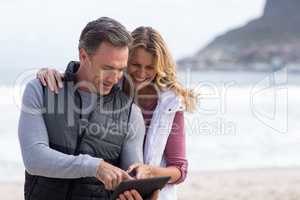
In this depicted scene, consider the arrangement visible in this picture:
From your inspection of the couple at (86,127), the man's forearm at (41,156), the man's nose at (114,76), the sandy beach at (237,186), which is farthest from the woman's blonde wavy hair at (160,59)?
the sandy beach at (237,186)

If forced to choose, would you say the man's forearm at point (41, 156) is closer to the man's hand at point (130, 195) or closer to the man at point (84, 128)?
the man at point (84, 128)

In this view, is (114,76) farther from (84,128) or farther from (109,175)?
(109,175)

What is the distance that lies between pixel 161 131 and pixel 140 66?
0.78 feet

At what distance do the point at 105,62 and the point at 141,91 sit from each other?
50 cm

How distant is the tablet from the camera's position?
73.5 inches

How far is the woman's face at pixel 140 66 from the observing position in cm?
233

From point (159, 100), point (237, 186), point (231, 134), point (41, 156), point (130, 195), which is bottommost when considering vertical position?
point (237, 186)

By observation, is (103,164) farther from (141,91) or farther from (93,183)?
(141,91)

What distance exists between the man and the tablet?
2 cm

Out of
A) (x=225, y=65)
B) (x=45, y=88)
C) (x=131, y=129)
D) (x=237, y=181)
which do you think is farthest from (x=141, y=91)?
(x=225, y=65)

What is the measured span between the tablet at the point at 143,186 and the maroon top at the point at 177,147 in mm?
347

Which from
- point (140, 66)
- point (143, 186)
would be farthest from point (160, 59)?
point (143, 186)

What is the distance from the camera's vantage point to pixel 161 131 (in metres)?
2.30

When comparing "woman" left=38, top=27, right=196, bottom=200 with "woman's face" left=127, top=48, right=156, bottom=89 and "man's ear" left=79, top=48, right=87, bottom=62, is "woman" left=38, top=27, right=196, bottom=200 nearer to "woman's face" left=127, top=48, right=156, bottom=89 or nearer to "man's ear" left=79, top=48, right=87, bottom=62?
"woman's face" left=127, top=48, right=156, bottom=89
